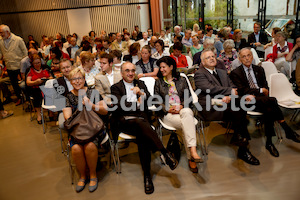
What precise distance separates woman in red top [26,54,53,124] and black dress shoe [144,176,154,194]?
2.86 metres

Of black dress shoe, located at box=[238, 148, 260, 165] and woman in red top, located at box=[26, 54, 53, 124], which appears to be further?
woman in red top, located at box=[26, 54, 53, 124]

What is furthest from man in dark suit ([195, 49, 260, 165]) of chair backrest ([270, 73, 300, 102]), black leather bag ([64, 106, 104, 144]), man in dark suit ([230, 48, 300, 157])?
black leather bag ([64, 106, 104, 144])

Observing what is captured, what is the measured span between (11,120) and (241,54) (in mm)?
4643

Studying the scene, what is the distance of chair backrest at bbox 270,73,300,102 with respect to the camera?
3.52 m

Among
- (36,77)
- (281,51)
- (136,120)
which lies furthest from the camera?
(281,51)

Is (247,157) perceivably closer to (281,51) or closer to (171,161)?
(171,161)

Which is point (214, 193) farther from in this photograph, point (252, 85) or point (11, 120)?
point (11, 120)

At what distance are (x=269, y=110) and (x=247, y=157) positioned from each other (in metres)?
0.64

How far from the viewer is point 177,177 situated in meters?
2.86

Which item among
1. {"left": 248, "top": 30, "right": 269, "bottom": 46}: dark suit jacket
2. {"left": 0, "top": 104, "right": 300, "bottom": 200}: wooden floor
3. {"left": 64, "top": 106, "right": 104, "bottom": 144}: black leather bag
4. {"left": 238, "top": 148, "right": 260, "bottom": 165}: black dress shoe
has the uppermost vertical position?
{"left": 248, "top": 30, "right": 269, "bottom": 46}: dark suit jacket

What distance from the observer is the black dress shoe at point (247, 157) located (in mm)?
2951

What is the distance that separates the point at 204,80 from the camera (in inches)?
134

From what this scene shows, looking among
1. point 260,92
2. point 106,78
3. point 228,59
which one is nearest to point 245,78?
point 260,92

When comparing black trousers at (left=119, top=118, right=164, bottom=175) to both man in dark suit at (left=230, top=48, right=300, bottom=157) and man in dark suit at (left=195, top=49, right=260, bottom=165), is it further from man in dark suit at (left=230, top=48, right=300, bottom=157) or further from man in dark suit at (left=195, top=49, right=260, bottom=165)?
man in dark suit at (left=230, top=48, right=300, bottom=157)
